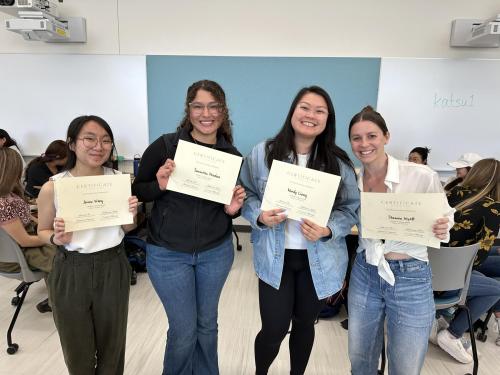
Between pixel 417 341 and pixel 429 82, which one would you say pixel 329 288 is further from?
pixel 429 82

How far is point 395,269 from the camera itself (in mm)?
1388

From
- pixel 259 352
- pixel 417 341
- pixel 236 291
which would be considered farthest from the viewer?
pixel 236 291

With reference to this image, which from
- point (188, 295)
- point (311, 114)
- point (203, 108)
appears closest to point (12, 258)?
point (188, 295)

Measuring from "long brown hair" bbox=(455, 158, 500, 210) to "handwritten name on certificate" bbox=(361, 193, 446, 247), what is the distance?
0.86 metres

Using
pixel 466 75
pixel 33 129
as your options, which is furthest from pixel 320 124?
pixel 33 129

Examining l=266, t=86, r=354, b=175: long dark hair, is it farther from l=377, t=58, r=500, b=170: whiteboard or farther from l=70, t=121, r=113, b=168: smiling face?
l=377, t=58, r=500, b=170: whiteboard

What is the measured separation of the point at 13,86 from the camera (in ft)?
14.7

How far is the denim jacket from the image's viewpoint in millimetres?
1453

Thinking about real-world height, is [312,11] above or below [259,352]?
above

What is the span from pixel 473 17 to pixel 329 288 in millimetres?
4374

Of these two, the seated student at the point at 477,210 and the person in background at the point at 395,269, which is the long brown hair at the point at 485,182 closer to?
the seated student at the point at 477,210

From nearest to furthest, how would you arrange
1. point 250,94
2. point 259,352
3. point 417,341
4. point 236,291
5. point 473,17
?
point 417,341
point 259,352
point 236,291
point 473,17
point 250,94

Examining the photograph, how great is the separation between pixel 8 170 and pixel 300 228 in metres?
1.88

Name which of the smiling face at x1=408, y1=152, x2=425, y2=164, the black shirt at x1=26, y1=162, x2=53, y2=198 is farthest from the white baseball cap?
the black shirt at x1=26, y1=162, x2=53, y2=198
